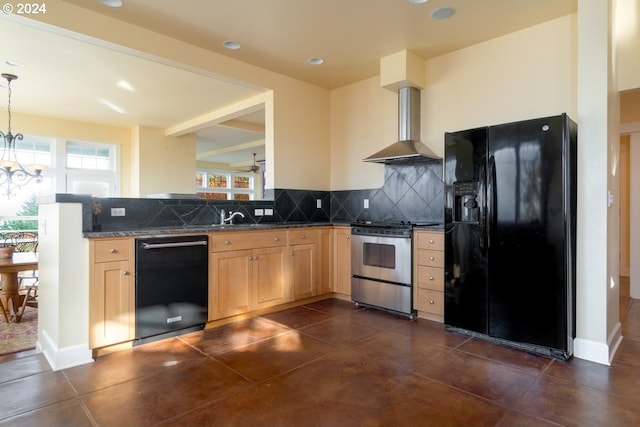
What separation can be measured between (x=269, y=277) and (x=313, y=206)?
4.45 feet

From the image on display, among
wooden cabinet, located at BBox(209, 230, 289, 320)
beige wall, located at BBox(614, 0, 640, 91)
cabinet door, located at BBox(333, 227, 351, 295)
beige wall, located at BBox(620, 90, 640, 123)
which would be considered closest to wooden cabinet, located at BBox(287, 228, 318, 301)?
wooden cabinet, located at BBox(209, 230, 289, 320)

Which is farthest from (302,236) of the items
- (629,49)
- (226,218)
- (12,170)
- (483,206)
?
(12,170)

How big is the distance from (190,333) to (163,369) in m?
0.72

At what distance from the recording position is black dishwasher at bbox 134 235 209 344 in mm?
2867

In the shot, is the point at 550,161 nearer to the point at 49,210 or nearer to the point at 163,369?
the point at 163,369

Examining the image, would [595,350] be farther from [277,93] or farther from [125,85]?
[125,85]

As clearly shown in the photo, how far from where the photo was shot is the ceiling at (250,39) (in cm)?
294

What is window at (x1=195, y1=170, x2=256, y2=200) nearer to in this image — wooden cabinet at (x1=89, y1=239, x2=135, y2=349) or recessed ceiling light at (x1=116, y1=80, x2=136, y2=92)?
recessed ceiling light at (x1=116, y1=80, x2=136, y2=92)

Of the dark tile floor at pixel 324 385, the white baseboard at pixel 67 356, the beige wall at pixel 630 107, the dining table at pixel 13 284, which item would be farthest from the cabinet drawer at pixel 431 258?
the dining table at pixel 13 284

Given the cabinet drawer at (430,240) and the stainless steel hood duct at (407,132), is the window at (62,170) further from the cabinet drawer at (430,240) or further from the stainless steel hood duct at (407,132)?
the cabinet drawer at (430,240)

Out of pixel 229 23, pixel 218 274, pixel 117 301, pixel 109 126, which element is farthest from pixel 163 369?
pixel 109 126

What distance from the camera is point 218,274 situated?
333cm

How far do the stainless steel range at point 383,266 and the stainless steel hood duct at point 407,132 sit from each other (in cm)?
72

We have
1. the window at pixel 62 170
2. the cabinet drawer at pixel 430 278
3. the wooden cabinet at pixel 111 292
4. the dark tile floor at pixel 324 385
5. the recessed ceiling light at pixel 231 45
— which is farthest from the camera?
the window at pixel 62 170
